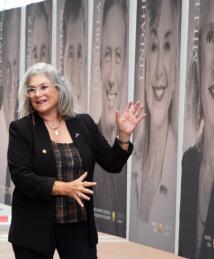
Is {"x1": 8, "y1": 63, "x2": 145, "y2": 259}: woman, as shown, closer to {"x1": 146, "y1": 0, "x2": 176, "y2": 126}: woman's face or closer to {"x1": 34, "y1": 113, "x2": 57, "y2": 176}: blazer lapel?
{"x1": 34, "y1": 113, "x2": 57, "y2": 176}: blazer lapel

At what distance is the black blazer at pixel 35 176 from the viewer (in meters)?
2.84

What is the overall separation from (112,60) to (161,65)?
2.67 feet

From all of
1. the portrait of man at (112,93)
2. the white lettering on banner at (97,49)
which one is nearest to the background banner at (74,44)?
the white lettering on banner at (97,49)

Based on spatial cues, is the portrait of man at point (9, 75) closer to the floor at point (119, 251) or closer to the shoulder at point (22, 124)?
the floor at point (119, 251)

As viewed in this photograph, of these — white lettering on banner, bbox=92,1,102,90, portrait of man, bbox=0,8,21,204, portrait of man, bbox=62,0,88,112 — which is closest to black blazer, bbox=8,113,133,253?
white lettering on banner, bbox=92,1,102,90

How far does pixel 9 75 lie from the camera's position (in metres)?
7.57

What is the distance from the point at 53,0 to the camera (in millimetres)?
6762

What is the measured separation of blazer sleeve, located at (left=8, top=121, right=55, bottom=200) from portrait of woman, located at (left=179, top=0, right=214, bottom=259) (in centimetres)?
200

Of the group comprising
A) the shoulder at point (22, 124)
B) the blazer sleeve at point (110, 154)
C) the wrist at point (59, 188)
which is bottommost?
the wrist at point (59, 188)

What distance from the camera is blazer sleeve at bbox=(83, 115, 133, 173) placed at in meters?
3.04

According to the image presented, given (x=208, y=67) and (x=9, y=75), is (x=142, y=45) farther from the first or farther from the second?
(x=9, y=75)

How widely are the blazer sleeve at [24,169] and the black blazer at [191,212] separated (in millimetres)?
2055

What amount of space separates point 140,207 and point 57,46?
2.10 meters

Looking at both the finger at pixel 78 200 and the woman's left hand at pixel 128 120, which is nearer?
the finger at pixel 78 200
